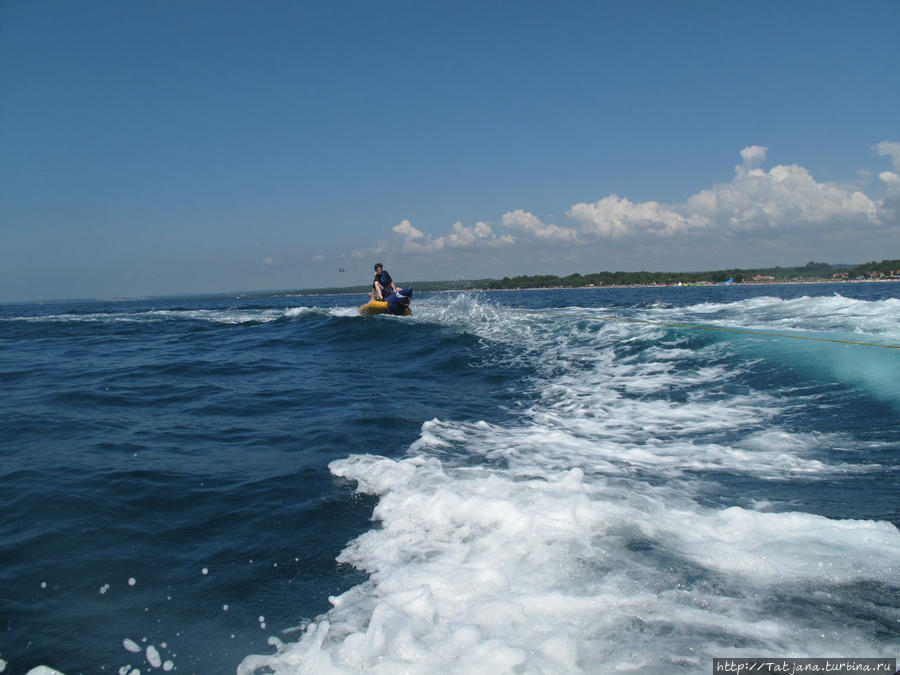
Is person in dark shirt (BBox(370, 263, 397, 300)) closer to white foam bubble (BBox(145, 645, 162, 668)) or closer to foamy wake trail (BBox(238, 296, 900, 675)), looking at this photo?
foamy wake trail (BBox(238, 296, 900, 675))

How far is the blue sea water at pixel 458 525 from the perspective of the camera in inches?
87.8

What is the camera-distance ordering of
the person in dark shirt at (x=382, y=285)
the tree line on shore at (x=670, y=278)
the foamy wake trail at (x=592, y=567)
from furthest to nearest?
the tree line on shore at (x=670, y=278), the person in dark shirt at (x=382, y=285), the foamy wake trail at (x=592, y=567)

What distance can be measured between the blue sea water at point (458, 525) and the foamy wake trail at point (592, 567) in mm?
14

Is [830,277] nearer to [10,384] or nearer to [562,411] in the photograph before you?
[562,411]

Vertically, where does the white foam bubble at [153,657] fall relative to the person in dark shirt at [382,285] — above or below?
below

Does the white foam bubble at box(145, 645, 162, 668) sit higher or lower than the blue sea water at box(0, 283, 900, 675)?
lower

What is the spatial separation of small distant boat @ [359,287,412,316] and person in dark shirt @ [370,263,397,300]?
61 cm

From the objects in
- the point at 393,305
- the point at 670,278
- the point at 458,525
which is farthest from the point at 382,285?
the point at 670,278

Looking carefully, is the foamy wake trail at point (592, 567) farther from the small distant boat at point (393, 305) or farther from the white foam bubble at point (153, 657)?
A: the small distant boat at point (393, 305)

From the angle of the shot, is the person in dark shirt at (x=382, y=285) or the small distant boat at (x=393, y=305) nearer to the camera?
the small distant boat at (x=393, y=305)

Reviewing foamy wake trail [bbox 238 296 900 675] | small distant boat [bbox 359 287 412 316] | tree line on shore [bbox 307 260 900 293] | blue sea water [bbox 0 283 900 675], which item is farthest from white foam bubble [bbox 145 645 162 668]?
tree line on shore [bbox 307 260 900 293]

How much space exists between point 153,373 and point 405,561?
29.6ft

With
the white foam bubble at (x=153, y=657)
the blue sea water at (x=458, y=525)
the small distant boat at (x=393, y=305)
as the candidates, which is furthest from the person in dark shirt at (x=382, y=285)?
the white foam bubble at (x=153, y=657)

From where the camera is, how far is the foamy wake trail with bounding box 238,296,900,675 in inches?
84.4
